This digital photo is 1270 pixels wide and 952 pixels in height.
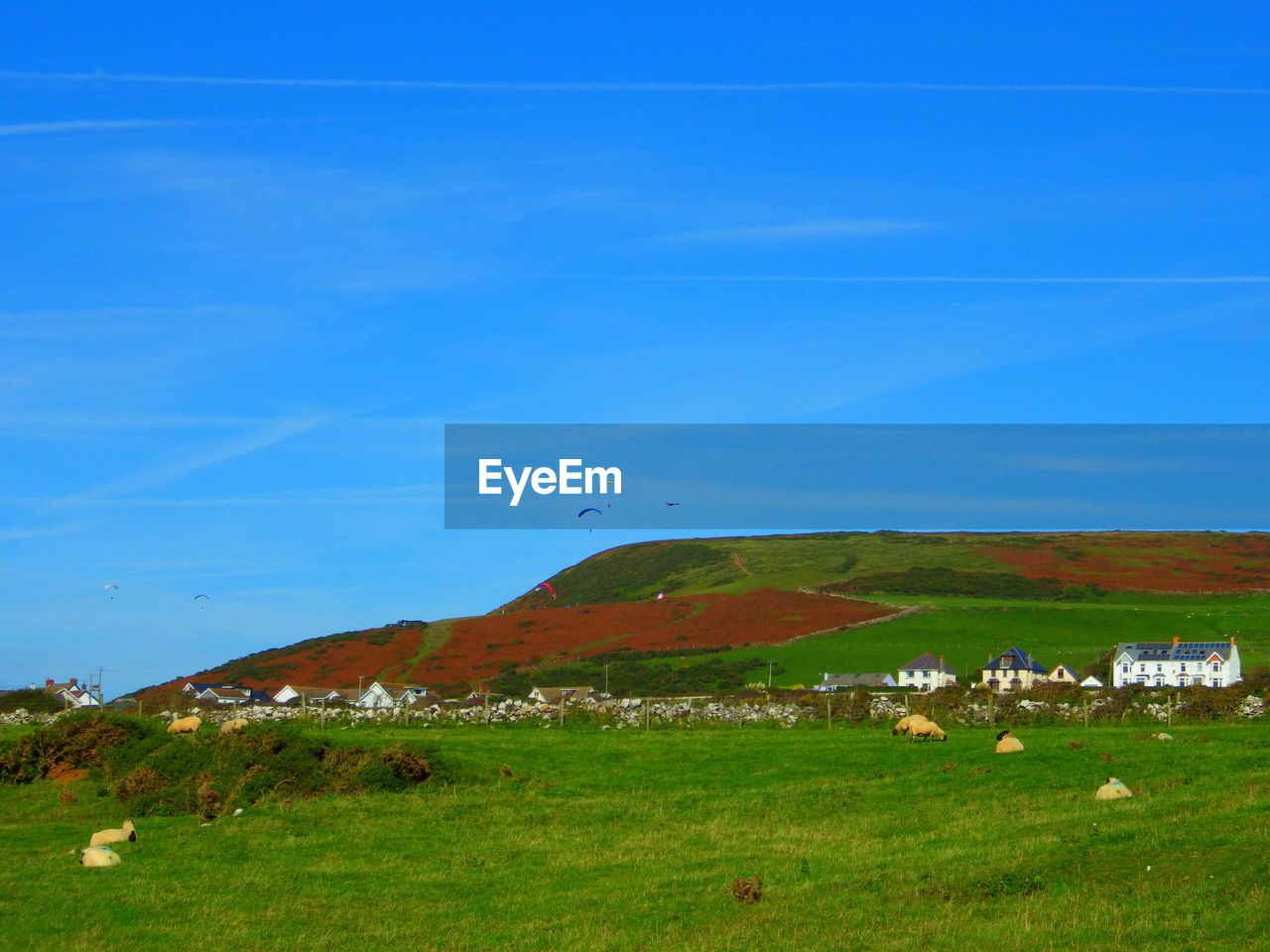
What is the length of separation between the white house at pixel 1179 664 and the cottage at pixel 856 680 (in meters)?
14.4

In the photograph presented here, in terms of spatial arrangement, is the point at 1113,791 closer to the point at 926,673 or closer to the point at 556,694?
the point at 556,694

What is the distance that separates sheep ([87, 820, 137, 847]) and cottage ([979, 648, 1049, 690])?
206 feet

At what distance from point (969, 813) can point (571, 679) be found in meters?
61.7

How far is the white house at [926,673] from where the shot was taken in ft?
266

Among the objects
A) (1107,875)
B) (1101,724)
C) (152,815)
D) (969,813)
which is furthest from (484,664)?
(1107,875)

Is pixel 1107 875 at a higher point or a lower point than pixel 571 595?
lower

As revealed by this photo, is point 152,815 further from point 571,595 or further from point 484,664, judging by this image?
point 571,595

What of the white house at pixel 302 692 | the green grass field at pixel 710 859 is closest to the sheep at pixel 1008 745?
the green grass field at pixel 710 859

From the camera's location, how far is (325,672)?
95438mm

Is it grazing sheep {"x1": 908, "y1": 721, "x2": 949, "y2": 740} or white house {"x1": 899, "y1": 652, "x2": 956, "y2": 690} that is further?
white house {"x1": 899, "y1": 652, "x2": 956, "y2": 690}

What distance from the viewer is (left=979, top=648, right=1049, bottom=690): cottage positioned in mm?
79062

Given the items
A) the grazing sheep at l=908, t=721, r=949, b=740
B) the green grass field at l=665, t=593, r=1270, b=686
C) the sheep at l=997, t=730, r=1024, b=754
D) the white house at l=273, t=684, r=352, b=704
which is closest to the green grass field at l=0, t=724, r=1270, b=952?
the sheep at l=997, t=730, r=1024, b=754

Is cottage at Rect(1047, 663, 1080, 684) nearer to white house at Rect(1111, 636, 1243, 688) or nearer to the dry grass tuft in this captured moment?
white house at Rect(1111, 636, 1243, 688)

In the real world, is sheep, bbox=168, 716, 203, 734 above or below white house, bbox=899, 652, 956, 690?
below
